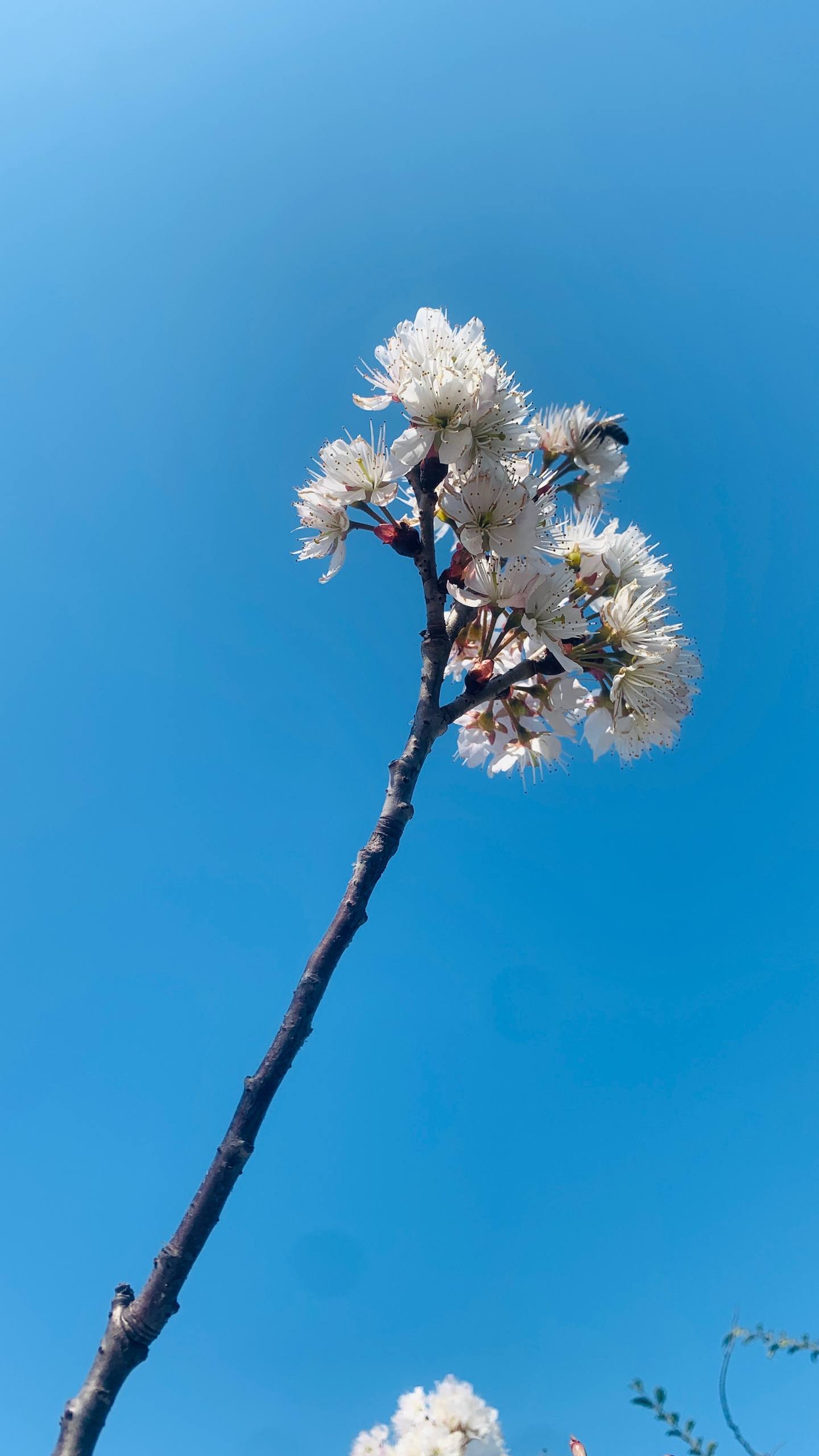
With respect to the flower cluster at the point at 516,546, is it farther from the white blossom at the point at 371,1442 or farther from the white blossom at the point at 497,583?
the white blossom at the point at 371,1442

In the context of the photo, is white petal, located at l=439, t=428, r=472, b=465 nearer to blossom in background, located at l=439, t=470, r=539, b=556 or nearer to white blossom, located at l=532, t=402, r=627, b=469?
blossom in background, located at l=439, t=470, r=539, b=556

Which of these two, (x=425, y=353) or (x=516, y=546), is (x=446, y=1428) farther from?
(x=425, y=353)

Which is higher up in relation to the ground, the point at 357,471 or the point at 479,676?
the point at 357,471

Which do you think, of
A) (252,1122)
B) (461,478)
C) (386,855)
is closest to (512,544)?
(461,478)

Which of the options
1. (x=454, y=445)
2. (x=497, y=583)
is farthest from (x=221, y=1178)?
(x=454, y=445)

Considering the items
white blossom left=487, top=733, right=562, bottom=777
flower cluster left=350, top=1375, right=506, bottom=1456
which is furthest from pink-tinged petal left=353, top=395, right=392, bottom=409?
flower cluster left=350, top=1375, right=506, bottom=1456

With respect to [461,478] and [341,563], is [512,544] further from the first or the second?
[341,563]

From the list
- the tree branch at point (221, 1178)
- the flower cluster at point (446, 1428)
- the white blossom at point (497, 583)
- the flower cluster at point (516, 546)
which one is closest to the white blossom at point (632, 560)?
the flower cluster at point (516, 546)
